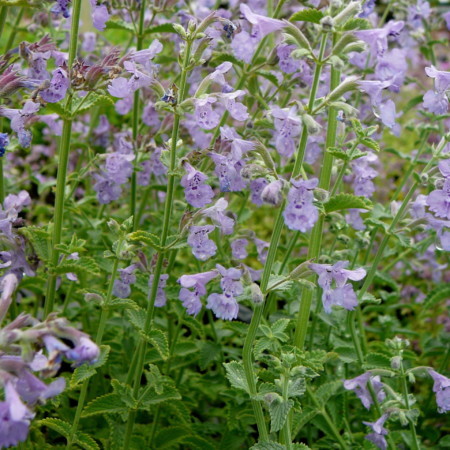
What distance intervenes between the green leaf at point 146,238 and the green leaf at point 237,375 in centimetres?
47

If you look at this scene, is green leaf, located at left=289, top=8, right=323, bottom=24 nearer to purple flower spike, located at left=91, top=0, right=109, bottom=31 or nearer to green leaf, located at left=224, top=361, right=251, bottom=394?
purple flower spike, located at left=91, top=0, right=109, bottom=31

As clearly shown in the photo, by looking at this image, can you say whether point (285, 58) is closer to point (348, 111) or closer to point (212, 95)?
point (212, 95)

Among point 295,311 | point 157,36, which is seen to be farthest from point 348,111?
point 157,36

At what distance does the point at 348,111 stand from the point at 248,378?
888mm

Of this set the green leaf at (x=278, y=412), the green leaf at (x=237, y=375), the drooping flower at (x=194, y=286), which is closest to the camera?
the green leaf at (x=278, y=412)

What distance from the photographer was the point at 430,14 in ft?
13.0

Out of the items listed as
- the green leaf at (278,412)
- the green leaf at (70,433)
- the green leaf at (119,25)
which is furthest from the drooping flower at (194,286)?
the green leaf at (119,25)

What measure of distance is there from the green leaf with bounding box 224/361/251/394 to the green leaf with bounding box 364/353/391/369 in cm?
69

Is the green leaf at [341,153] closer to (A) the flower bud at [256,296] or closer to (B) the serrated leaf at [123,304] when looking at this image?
(A) the flower bud at [256,296]

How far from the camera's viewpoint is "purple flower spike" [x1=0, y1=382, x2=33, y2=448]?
4.72 feet

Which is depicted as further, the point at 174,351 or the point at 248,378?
the point at 174,351

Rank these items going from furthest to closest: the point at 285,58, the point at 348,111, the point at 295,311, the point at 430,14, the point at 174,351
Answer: the point at 430,14
the point at 295,311
the point at 174,351
the point at 285,58
the point at 348,111

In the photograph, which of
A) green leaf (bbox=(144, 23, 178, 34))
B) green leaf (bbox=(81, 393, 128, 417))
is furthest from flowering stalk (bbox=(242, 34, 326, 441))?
green leaf (bbox=(144, 23, 178, 34))

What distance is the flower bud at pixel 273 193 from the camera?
1.91m
